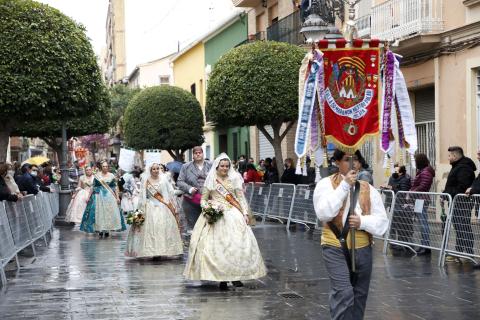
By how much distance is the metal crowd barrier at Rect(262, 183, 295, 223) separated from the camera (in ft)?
66.3

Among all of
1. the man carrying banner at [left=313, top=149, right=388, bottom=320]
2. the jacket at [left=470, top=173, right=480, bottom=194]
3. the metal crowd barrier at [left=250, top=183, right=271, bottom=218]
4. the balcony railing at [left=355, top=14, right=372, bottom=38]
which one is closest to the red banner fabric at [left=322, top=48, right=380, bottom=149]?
the man carrying banner at [left=313, top=149, right=388, bottom=320]

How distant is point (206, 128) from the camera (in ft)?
146

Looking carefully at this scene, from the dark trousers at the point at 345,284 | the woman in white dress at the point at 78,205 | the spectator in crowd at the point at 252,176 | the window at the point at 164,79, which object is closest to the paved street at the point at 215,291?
→ the dark trousers at the point at 345,284

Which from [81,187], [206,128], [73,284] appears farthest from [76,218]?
[206,128]

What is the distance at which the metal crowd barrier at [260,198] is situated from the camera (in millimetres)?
21931

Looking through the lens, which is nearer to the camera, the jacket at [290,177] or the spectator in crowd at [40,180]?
the jacket at [290,177]

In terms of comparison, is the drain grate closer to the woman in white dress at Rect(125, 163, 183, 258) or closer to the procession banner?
the woman in white dress at Rect(125, 163, 183, 258)

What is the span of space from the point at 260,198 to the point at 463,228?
420 inches

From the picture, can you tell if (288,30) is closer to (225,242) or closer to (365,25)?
(365,25)

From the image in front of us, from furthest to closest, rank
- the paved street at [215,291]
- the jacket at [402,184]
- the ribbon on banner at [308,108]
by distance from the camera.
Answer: the jacket at [402,184], the paved street at [215,291], the ribbon on banner at [308,108]

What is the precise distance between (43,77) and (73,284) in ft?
24.0

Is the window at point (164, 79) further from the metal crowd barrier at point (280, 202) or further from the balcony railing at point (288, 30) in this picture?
the metal crowd barrier at point (280, 202)

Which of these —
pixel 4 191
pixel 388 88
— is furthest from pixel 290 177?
pixel 388 88

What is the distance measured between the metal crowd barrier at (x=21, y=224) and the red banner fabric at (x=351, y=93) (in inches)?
202
